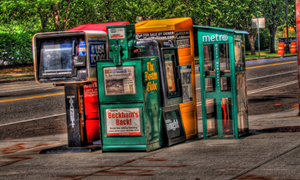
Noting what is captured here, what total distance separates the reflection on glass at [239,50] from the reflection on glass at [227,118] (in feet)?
2.15

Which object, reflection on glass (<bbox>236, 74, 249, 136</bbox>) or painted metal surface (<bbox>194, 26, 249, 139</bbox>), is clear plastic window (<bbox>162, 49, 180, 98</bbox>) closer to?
painted metal surface (<bbox>194, 26, 249, 139</bbox>)

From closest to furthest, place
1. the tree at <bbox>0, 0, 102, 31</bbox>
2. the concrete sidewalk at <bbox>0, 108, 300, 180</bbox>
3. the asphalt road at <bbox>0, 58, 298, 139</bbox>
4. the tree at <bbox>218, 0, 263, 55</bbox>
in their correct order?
the concrete sidewalk at <bbox>0, 108, 300, 180</bbox>, the asphalt road at <bbox>0, 58, 298, 139</bbox>, the tree at <bbox>0, 0, 102, 31</bbox>, the tree at <bbox>218, 0, 263, 55</bbox>

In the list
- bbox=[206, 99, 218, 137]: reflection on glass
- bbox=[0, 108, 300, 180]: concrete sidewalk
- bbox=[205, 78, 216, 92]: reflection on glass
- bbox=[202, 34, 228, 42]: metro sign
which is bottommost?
bbox=[0, 108, 300, 180]: concrete sidewalk

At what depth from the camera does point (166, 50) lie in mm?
6461

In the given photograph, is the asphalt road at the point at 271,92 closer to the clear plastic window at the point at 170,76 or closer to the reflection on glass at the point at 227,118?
the reflection on glass at the point at 227,118

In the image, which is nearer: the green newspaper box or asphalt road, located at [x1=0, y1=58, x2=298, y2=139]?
the green newspaper box

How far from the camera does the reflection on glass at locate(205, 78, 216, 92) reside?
688 centimetres

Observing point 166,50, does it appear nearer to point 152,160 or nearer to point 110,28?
point 110,28

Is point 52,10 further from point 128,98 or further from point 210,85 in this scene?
point 128,98

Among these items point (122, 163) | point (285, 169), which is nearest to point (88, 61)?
point (122, 163)

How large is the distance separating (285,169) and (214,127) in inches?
89.3

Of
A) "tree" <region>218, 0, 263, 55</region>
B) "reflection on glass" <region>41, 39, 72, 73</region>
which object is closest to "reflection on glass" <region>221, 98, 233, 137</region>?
"reflection on glass" <region>41, 39, 72, 73</region>

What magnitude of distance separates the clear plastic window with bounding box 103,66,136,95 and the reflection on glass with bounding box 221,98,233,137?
5.47 feet

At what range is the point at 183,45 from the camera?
22.7ft
